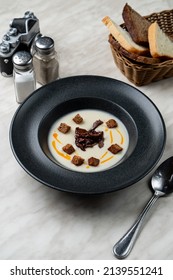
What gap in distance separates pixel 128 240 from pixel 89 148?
0.93 feet

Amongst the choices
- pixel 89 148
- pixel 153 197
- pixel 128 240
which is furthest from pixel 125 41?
pixel 128 240

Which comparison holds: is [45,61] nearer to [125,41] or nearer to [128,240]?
[125,41]

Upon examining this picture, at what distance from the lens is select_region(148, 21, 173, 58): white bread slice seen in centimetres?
146

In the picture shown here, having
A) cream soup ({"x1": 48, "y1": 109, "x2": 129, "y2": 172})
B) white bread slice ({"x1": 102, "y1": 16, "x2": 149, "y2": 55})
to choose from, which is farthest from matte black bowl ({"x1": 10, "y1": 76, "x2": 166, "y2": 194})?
white bread slice ({"x1": 102, "y1": 16, "x2": 149, "y2": 55})

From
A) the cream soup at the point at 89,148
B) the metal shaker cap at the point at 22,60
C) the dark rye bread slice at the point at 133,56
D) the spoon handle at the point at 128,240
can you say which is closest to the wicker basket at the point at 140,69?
the dark rye bread slice at the point at 133,56

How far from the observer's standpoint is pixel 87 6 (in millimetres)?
1817

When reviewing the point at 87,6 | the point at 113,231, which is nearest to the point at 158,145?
the point at 113,231

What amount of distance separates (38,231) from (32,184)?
0.14 m

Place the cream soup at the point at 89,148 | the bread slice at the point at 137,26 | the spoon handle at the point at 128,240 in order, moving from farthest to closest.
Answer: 1. the bread slice at the point at 137,26
2. the cream soup at the point at 89,148
3. the spoon handle at the point at 128,240

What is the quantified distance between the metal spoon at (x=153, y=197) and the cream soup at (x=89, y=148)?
0.11m

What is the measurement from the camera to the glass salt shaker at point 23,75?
1.42 meters

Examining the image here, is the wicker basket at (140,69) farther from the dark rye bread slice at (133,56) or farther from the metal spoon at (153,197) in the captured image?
the metal spoon at (153,197)

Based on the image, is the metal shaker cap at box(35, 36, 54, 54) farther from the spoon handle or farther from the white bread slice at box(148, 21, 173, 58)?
the spoon handle

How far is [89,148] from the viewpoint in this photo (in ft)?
4.37
